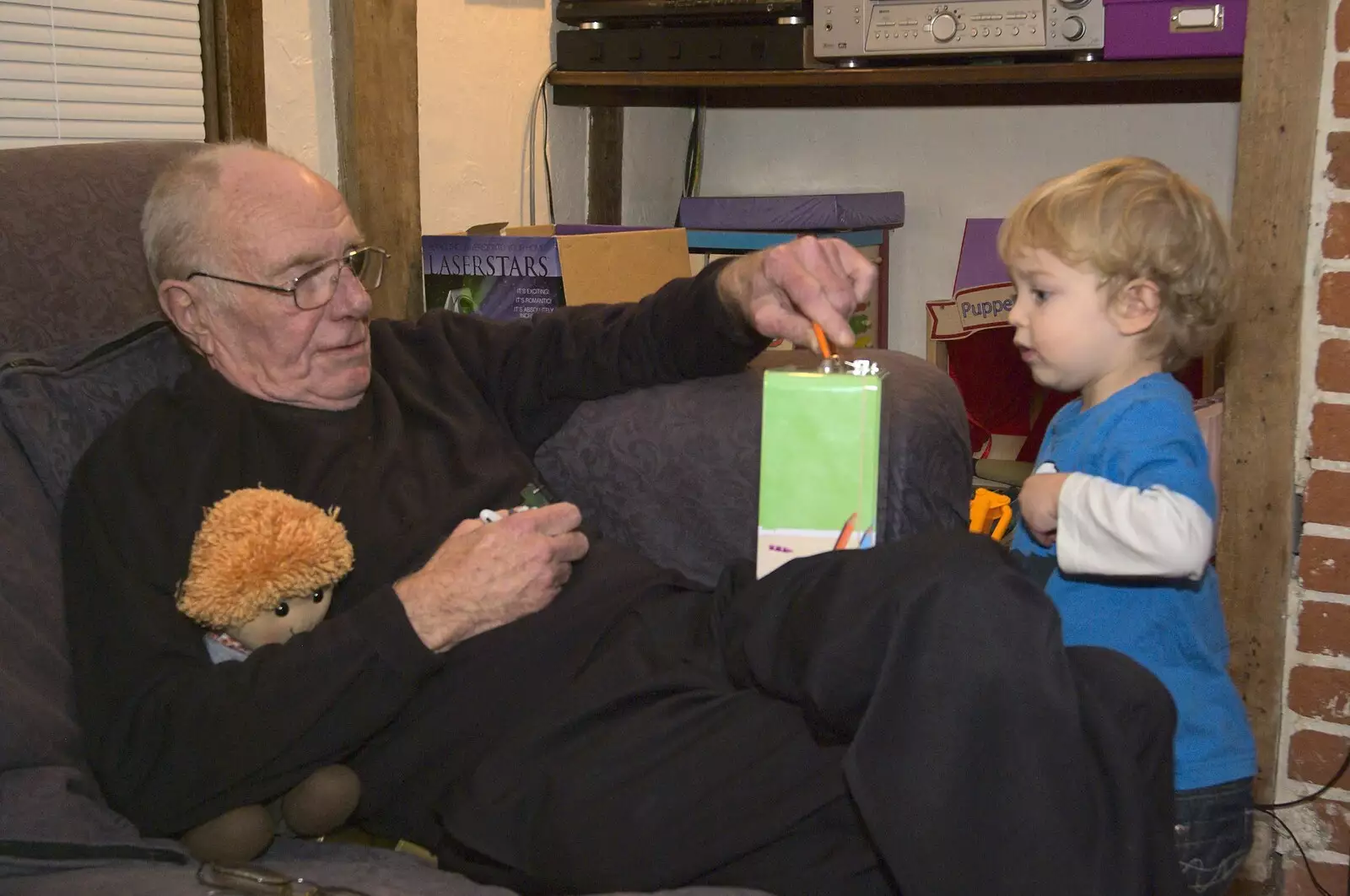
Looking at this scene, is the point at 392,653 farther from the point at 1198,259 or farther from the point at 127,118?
the point at 127,118

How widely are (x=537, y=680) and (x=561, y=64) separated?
1729 millimetres

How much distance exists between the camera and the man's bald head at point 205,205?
1.44 m

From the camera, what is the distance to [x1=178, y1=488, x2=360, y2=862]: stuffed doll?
111 centimetres

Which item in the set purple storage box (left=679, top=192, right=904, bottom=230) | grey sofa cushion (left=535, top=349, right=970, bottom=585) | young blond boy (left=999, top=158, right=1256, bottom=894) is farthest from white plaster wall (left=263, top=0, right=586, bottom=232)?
young blond boy (left=999, top=158, right=1256, bottom=894)

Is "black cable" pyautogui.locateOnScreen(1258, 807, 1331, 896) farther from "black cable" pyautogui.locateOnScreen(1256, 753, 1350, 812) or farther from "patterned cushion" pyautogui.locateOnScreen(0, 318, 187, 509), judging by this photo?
"patterned cushion" pyautogui.locateOnScreen(0, 318, 187, 509)

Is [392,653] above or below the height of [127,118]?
below

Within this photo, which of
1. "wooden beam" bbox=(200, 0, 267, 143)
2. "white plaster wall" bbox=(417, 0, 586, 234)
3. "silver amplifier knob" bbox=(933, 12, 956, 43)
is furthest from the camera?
"white plaster wall" bbox=(417, 0, 586, 234)

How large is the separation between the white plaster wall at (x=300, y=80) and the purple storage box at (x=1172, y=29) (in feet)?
4.44

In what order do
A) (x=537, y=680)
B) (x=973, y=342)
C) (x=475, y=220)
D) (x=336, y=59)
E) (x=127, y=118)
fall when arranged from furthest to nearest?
(x=973, y=342) < (x=475, y=220) < (x=336, y=59) < (x=127, y=118) < (x=537, y=680)

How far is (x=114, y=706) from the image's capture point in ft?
3.77

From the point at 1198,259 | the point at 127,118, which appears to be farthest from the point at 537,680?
the point at 127,118

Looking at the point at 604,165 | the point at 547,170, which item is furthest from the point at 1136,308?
the point at 604,165

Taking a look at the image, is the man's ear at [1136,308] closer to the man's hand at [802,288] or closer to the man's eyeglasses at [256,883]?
the man's hand at [802,288]

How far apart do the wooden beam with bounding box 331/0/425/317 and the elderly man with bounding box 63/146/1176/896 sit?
26.0 inches
